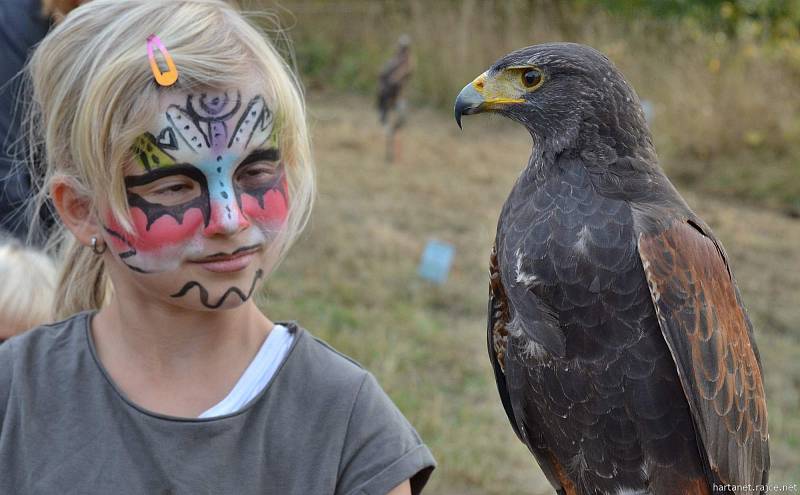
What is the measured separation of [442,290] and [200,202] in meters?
4.65

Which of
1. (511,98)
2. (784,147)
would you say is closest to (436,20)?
(784,147)

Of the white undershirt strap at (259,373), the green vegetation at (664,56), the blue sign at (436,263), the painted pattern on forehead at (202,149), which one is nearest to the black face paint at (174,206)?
the painted pattern on forehead at (202,149)

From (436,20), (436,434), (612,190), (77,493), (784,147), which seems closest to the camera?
(77,493)

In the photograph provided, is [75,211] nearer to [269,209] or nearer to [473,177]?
[269,209]

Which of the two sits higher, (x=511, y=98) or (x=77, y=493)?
(x=511, y=98)

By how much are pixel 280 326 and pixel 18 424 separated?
0.57m

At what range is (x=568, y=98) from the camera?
207cm

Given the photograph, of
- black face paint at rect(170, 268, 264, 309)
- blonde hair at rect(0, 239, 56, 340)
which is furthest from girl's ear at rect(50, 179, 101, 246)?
blonde hair at rect(0, 239, 56, 340)

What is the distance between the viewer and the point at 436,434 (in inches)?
180

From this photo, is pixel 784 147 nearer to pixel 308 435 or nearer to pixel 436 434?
pixel 436 434

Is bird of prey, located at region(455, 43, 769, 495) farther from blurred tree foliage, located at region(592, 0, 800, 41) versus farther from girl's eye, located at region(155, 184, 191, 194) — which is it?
blurred tree foliage, located at region(592, 0, 800, 41)

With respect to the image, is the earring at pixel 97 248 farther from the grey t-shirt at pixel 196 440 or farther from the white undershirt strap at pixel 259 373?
the white undershirt strap at pixel 259 373

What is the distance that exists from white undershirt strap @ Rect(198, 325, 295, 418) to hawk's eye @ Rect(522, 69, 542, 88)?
76 cm

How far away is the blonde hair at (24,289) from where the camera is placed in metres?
2.72
